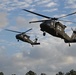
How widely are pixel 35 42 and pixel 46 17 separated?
79.4 feet

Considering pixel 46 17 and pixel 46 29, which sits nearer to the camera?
pixel 46 29

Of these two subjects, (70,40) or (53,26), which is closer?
(53,26)

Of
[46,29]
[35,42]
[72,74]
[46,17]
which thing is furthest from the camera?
[72,74]

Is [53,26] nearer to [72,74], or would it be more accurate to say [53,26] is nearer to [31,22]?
[31,22]

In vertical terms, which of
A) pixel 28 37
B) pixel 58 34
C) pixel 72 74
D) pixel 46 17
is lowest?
pixel 58 34

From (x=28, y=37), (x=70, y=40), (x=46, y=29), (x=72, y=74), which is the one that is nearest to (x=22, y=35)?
(x=28, y=37)

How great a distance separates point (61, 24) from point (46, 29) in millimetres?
3944

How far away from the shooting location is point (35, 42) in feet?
247

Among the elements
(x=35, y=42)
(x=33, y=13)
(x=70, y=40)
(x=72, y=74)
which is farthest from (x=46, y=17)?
(x=72, y=74)

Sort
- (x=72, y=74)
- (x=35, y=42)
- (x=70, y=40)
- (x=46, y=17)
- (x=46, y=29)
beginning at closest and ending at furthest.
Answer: (x=46, y=29), (x=46, y=17), (x=70, y=40), (x=35, y=42), (x=72, y=74)

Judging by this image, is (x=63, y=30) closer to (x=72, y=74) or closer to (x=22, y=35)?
(x=22, y=35)

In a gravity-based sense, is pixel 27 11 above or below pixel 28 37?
below

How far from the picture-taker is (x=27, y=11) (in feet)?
165

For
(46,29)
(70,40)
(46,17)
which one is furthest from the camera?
(70,40)
